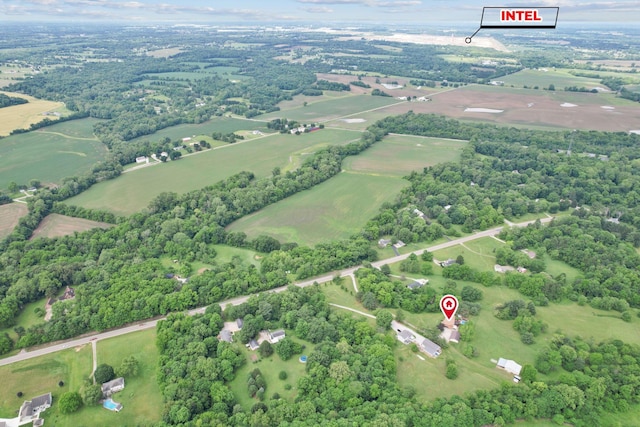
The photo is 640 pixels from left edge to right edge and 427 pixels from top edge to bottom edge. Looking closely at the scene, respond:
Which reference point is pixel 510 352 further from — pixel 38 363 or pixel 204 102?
pixel 204 102

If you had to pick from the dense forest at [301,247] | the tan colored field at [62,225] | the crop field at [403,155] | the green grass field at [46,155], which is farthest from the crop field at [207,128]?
the tan colored field at [62,225]

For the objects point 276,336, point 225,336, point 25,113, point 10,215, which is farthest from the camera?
point 25,113

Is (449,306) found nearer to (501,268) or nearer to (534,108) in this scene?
(501,268)

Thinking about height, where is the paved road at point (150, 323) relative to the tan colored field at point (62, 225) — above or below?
below

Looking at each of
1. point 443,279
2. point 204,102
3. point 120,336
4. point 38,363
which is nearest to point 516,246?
point 443,279

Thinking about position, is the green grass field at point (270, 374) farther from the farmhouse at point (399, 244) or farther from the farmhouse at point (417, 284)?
the farmhouse at point (399, 244)

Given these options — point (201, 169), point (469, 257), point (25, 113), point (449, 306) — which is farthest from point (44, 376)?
point (25, 113)

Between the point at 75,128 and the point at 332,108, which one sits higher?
the point at 332,108
